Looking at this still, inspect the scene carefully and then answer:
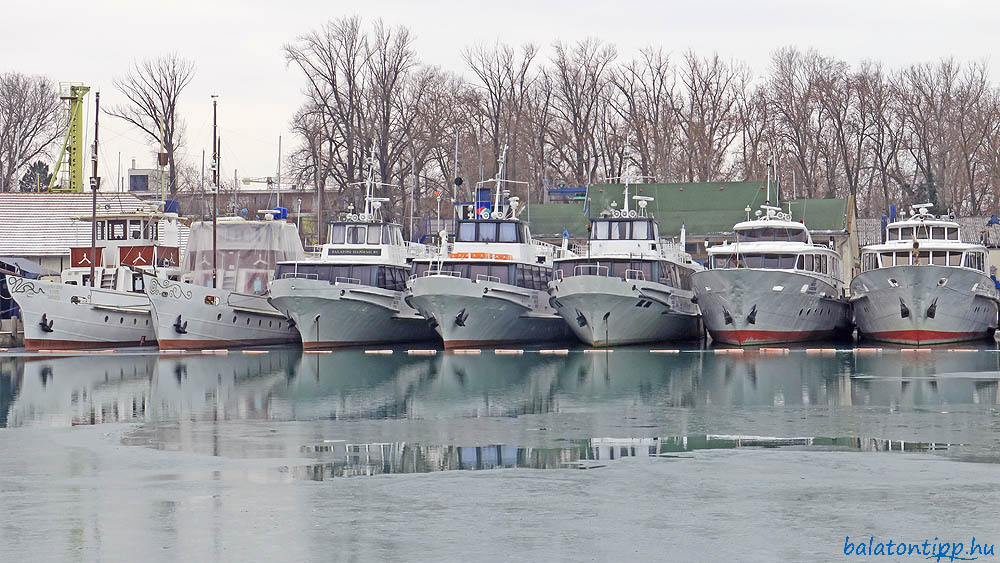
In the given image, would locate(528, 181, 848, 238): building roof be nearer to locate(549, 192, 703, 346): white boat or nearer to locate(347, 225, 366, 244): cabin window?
locate(549, 192, 703, 346): white boat

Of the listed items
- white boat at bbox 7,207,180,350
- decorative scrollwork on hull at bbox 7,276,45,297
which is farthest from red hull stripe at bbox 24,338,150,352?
decorative scrollwork on hull at bbox 7,276,45,297

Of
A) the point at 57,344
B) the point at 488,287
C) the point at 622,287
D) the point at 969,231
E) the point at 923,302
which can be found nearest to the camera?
the point at 923,302

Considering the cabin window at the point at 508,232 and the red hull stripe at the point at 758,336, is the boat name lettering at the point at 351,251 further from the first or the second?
the red hull stripe at the point at 758,336

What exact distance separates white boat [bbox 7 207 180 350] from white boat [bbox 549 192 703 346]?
14672 millimetres

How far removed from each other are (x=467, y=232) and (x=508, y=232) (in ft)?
4.95

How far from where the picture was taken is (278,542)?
13.2 meters

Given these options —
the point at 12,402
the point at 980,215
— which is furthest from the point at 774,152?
the point at 12,402

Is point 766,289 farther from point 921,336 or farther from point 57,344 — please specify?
point 57,344

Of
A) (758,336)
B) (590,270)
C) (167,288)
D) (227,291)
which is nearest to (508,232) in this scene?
(590,270)

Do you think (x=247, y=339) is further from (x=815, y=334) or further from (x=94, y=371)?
(x=815, y=334)

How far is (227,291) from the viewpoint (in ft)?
156

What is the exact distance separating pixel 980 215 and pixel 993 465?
214 ft

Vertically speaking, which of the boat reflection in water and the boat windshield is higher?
the boat windshield

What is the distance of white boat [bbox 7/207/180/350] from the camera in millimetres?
44875
